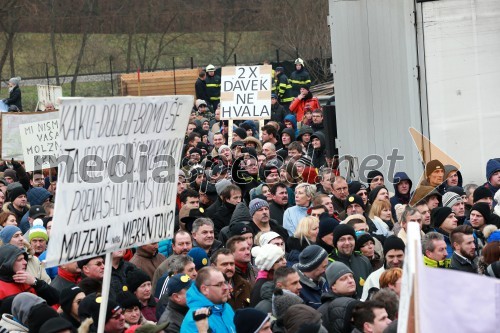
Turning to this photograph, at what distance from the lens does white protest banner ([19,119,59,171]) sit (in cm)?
1809

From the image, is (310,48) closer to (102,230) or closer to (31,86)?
(31,86)

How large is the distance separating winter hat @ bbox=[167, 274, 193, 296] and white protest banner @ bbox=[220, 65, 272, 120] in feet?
39.5

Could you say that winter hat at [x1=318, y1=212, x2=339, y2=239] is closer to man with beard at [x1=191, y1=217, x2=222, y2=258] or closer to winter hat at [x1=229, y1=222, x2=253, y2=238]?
winter hat at [x1=229, y1=222, x2=253, y2=238]

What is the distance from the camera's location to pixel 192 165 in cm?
1841

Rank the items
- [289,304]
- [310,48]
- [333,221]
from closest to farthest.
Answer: [289,304]
[333,221]
[310,48]

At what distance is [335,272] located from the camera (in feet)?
31.4

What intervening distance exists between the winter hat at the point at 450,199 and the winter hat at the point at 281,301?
17.1ft

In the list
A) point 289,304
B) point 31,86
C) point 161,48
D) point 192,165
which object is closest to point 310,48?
point 161,48

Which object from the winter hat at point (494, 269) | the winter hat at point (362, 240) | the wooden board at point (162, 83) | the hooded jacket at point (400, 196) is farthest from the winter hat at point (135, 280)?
the wooden board at point (162, 83)

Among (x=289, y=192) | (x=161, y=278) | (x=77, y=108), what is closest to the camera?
(x=77, y=108)

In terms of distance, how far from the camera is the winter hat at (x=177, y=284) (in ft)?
30.1

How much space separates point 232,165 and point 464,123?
329 centimetres

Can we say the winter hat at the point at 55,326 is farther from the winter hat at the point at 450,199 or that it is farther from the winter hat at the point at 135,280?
the winter hat at the point at 450,199

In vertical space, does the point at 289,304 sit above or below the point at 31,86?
below
